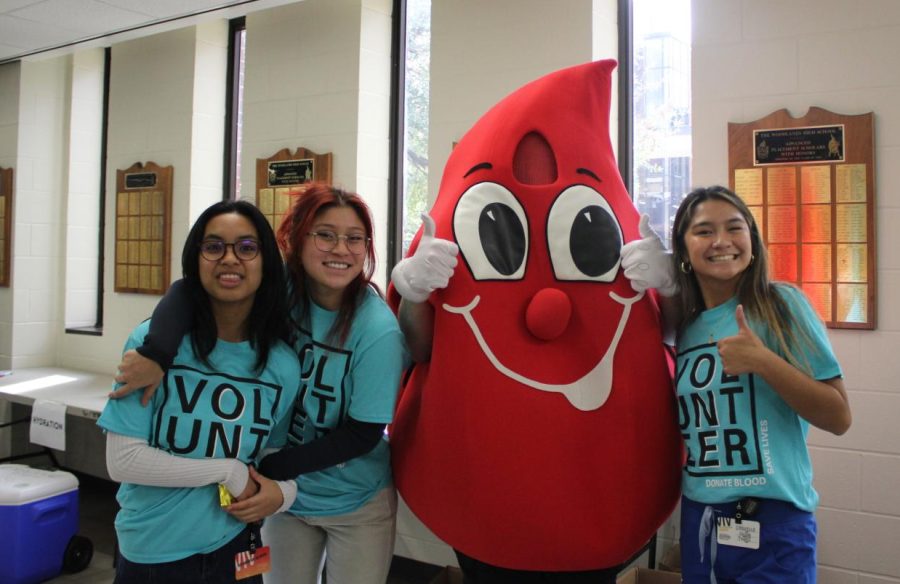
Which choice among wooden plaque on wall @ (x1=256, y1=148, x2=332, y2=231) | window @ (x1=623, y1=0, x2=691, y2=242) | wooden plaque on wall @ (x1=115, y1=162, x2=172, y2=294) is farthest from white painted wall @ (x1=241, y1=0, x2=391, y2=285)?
window @ (x1=623, y1=0, x2=691, y2=242)

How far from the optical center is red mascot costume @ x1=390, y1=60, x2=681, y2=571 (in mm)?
1342

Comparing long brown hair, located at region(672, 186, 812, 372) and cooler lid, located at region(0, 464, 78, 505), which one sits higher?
long brown hair, located at region(672, 186, 812, 372)

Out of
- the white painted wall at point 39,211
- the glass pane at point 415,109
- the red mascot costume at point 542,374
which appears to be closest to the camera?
the red mascot costume at point 542,374

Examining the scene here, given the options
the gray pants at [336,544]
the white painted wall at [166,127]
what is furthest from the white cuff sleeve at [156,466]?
the white painted wall at [166,127]

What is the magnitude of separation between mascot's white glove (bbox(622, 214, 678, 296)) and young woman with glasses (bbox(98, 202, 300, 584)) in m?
0.68

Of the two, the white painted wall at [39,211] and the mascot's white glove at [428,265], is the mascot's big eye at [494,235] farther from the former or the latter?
the white painted wall at [39,211]

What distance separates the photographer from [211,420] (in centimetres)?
132

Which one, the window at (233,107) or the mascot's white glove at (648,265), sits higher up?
the window at (233,107)

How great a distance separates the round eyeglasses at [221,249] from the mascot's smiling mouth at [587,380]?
0.45 meters

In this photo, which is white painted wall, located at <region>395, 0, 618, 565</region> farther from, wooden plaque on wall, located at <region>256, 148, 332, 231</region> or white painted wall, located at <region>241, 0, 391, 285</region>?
wooden plaque on wall, located at <region>256, 148, 332, 231</region>

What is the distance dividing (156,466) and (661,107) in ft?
7.30

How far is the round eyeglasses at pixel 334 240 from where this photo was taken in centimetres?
146

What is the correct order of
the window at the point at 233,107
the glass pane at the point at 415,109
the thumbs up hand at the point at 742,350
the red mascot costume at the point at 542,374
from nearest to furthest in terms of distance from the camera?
1. the thumbs up hand at the point at 742,350
2. the red mascot costume at the point at 542,374
3. the glass pane at the point at 415,109
4. the window at the point at 233,107


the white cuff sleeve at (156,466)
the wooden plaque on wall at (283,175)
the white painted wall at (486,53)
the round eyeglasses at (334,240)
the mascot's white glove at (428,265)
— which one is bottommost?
the white cuff sleeve at (156,466)
